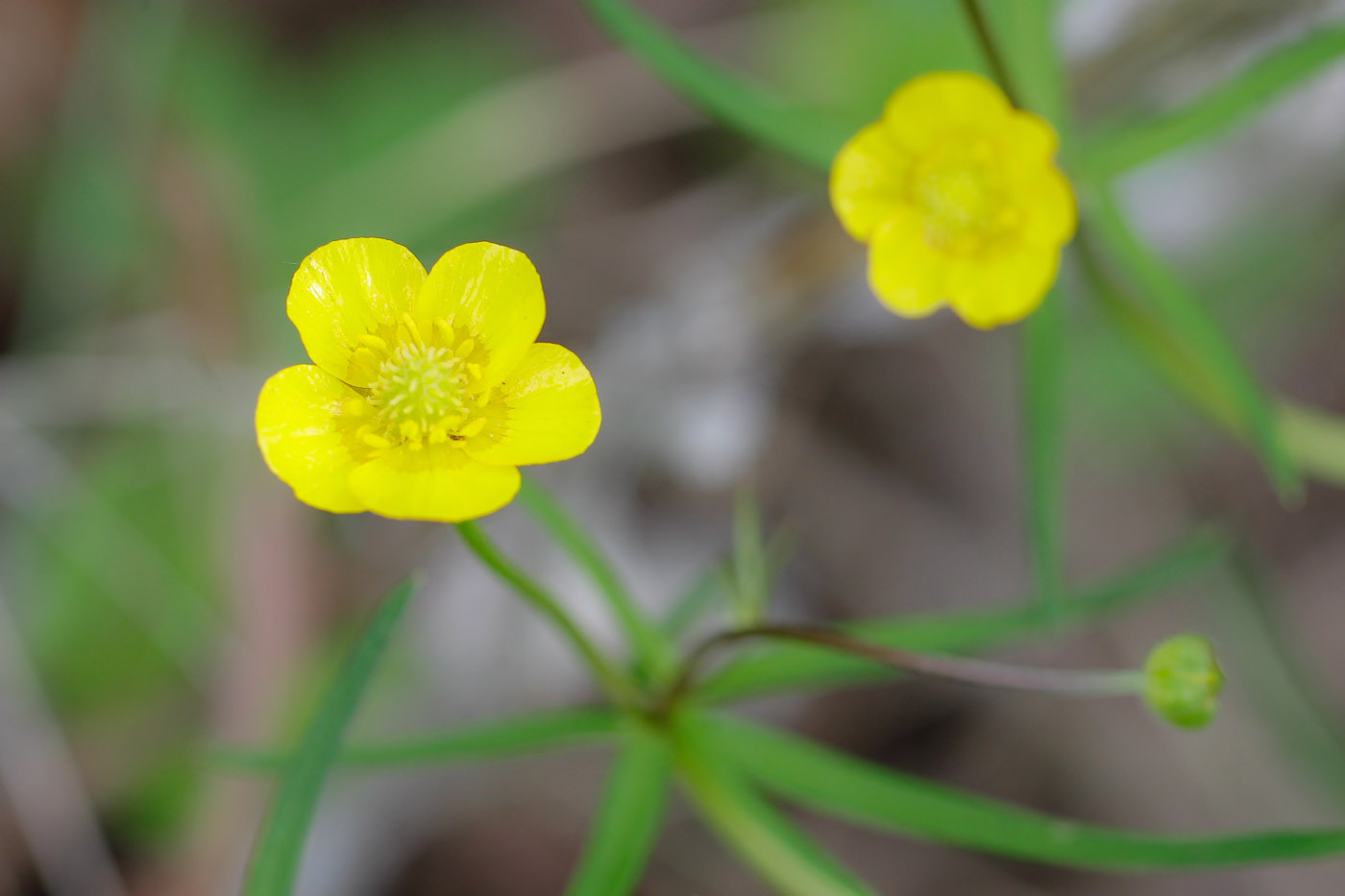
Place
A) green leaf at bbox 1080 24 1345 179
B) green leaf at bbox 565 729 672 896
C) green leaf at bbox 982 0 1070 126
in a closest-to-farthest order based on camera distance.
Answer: green leaf at bbox 565 729 672 896 < green leaf at bbox 1080 24 1345 179 < green leaf at bbox 982 0 1070 126

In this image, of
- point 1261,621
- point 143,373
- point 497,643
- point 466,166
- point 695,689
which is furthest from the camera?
point 466,166

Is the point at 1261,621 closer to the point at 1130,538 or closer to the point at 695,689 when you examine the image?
the point at 1130,538

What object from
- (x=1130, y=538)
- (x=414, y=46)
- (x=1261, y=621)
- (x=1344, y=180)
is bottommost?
(x=1261, y=621)

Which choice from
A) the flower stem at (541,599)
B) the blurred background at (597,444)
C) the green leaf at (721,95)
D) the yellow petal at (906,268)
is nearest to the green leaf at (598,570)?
the flower stem at (541,599)

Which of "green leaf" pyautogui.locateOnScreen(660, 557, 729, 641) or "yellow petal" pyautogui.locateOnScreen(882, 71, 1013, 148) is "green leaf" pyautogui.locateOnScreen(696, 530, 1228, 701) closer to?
"green leaf" pyautogui.locateOnScreen(660, 557, 729, 641)

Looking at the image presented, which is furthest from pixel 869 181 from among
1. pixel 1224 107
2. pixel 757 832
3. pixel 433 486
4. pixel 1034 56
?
pixel 757 832

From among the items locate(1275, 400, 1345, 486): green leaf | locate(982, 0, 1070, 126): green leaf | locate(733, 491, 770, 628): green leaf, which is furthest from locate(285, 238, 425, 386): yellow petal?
locate(1275, 400, 1345, 486): green leaf

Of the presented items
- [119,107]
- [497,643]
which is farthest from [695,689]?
[119,107]
